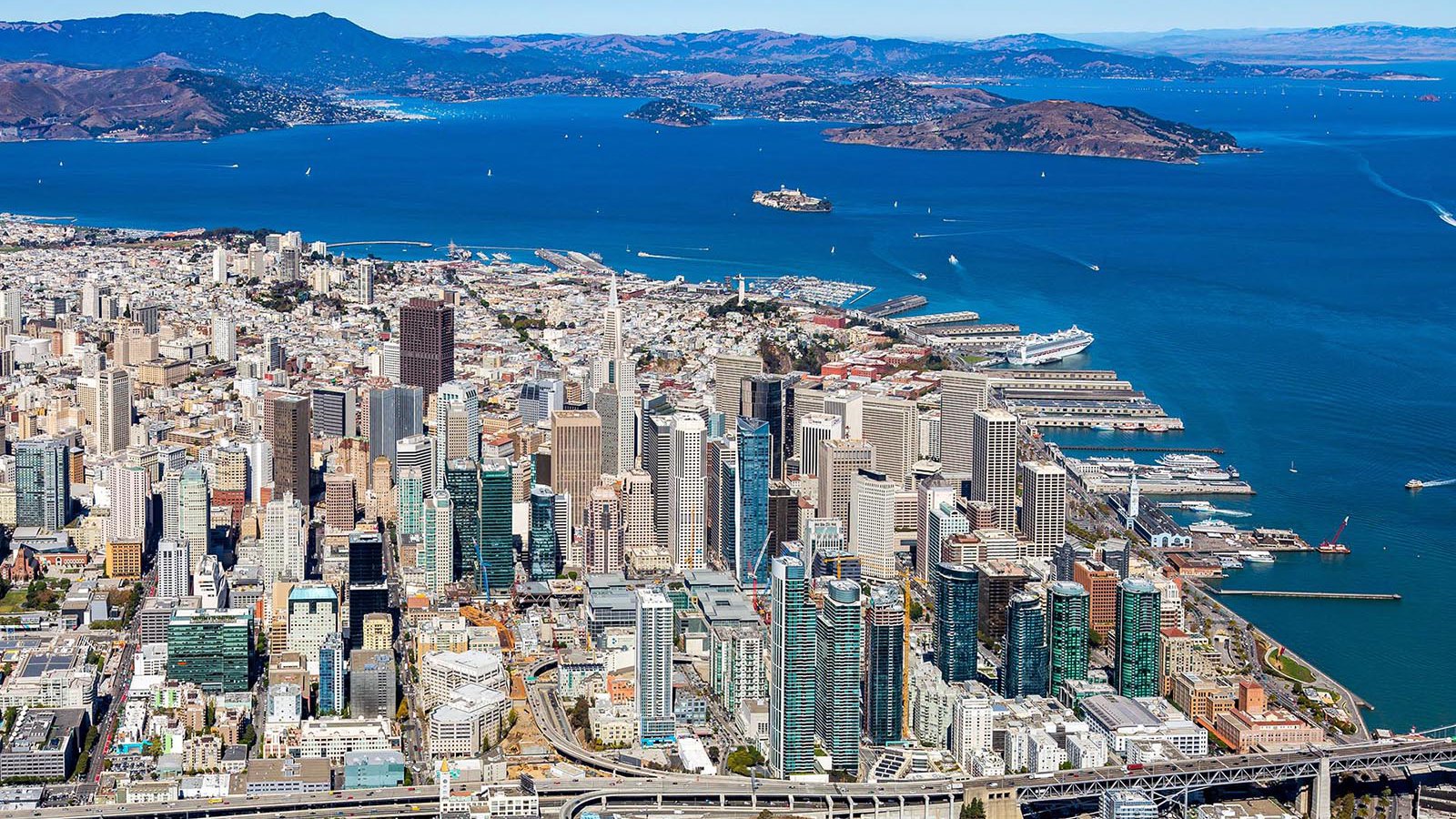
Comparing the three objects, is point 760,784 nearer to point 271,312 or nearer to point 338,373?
point 338,373

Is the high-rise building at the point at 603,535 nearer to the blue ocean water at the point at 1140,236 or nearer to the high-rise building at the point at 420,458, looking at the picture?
the high-rise building at the point at 420,458

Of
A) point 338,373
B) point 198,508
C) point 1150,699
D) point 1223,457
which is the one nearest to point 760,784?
point 1150,699

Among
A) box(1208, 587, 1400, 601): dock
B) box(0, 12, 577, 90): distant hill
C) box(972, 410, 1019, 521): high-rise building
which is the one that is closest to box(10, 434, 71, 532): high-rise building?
box(972, 410, 1019, 521): high-rise building

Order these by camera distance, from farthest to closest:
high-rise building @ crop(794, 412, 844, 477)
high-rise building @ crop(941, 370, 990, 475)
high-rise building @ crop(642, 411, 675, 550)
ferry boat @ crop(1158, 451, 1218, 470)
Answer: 1. ferry boat @ crop(1158, 451, 1218, 470)
2. high-rise building @ crop(941, 370, 990, 475)
3. high-rise building @ crop(794, 412, 844, 477)
4. high-rise building @ crop(642, 411, 675, 550)

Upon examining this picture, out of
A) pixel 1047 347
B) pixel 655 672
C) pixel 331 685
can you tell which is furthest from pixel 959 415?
pixel 331 685

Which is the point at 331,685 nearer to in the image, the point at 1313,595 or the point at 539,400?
the point at 1313,595

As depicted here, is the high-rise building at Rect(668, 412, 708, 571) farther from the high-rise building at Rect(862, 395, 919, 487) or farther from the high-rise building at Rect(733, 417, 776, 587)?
the high-rise building at Rect(862, 395, 919, 487)
